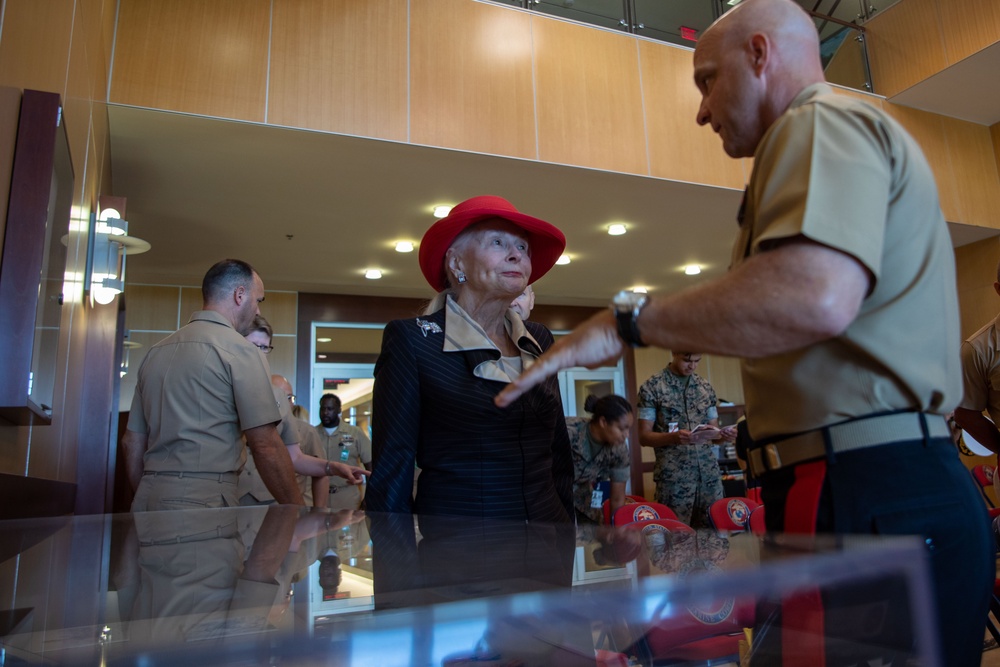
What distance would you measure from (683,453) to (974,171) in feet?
17.4

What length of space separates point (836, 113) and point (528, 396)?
3.30ft

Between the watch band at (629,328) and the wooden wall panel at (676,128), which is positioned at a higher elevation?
the wooden wall panel at (676,128)

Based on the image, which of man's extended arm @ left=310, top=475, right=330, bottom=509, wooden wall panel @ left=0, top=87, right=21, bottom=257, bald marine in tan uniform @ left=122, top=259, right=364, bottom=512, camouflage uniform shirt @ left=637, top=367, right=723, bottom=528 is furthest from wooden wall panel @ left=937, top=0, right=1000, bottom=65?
wooden wall panel @ left=0, top=87, right=21, bottom=257

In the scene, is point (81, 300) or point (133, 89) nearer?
point (81, 300)

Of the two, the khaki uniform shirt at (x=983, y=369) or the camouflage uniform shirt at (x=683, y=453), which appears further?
the camouflage uniform shirt at (x=683, y=453)

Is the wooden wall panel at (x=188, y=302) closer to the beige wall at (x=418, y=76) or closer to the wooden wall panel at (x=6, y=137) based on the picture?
the beige wall at (x=418, y=76)

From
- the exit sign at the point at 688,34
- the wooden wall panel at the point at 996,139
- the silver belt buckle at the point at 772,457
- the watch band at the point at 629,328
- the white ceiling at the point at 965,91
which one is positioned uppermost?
the exit sign at the point at 688,34

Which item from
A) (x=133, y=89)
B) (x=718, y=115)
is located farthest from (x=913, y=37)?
(x=718, y=115)

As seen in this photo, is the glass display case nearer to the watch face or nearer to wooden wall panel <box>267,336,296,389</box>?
the watch face

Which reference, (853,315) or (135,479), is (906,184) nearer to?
(853,315)

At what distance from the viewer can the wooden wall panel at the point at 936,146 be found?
709cm

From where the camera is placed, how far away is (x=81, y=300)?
3025 mm

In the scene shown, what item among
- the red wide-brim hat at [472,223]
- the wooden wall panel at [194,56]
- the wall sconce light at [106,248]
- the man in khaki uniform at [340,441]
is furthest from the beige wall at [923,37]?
the wall sconce light at [106,248]

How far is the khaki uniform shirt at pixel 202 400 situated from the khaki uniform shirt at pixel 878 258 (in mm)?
1889
